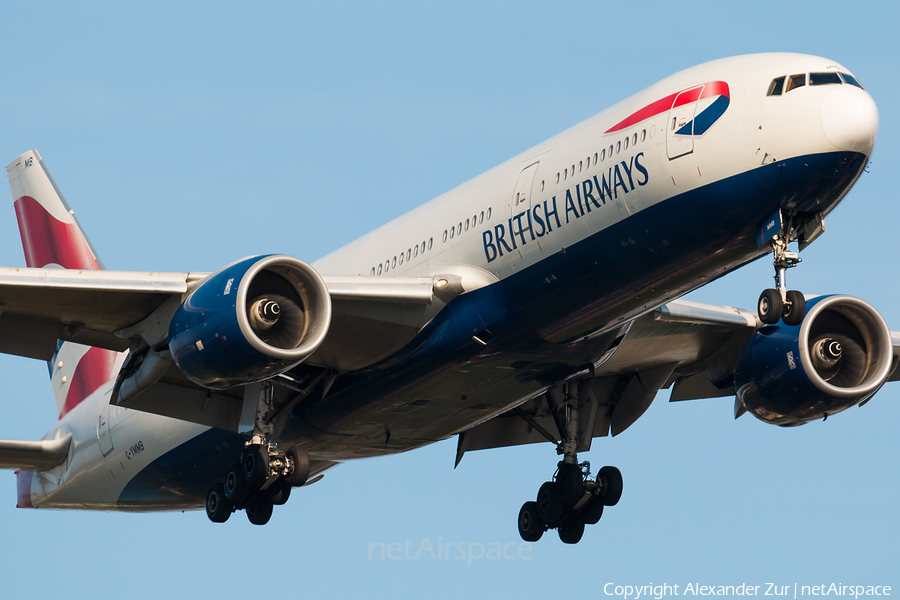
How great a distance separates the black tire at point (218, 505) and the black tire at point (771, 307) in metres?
11.7

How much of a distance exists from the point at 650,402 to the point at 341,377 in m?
7.68

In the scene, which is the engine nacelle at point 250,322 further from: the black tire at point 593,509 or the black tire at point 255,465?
the black tire at point 593,509

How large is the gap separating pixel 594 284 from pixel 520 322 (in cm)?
159

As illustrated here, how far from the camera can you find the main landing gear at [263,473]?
1001 inches

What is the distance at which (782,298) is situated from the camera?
20.3 metres

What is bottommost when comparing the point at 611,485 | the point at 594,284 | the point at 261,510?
the point at 261,510

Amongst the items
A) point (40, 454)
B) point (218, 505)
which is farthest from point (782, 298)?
point (40, 454)

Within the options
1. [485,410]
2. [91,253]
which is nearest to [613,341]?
[485,410]

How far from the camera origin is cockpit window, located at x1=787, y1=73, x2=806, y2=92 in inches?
797

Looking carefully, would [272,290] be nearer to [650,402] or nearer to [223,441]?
[223,441]

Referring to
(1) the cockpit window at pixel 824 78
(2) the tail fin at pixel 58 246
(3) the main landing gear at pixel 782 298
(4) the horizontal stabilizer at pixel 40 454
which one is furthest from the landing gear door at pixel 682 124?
(4) the horizontal stabilizer at pixel 40 454

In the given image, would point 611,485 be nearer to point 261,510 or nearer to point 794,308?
point 261,510

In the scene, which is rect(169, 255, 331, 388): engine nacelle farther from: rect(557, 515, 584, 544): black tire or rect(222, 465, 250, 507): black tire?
rect(557, 515, 584, 544): black tire

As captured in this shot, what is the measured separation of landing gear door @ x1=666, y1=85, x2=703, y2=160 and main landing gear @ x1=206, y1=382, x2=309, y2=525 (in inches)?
378
